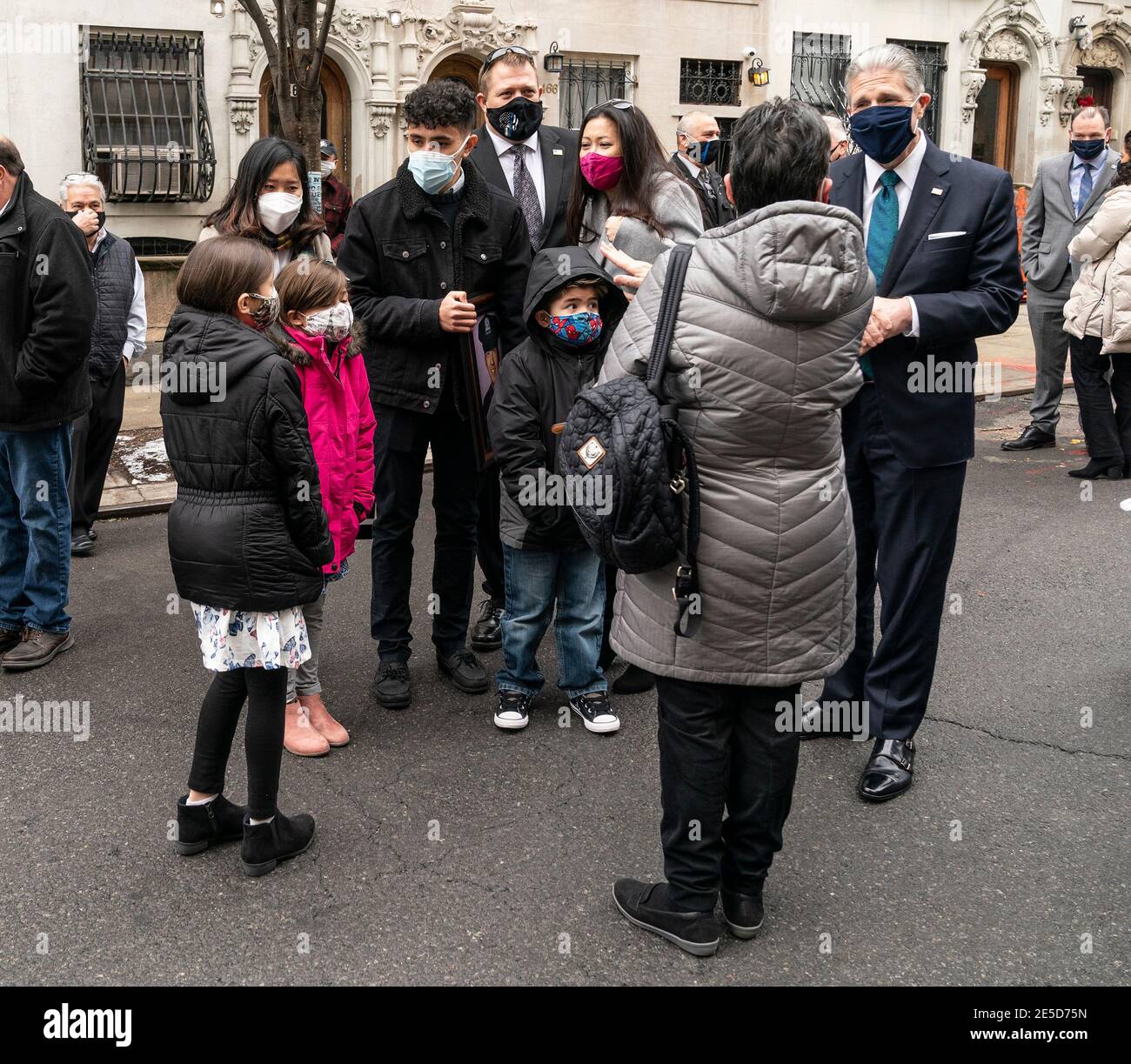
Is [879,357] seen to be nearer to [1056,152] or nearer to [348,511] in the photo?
[348,511]

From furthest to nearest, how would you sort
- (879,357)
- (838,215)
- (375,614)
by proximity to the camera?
(375,614) → (879,357) → (838,215)

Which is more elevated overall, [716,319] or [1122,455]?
[716,319]

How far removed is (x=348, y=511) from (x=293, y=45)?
17.6ft

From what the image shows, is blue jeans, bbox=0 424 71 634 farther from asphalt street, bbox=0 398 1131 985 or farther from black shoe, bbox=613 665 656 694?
black shoe, bbox=613 665 656 694

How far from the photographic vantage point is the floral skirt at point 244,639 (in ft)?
12.2

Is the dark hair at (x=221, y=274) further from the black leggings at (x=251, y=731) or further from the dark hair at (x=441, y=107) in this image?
the dark hair at (x=441, y=107)

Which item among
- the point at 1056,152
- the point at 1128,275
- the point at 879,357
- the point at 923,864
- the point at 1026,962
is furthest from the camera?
the point at 1056,152

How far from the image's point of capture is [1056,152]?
62.5 ft

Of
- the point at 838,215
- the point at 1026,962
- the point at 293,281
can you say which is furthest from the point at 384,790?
the point at 838,215

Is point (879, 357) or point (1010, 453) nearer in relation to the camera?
point (879, 357)

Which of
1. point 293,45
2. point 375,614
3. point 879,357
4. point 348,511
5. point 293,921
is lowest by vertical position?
point 293,921

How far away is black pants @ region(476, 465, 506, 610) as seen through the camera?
5719mm

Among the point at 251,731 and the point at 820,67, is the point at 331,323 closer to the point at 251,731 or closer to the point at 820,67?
the point at 251,731

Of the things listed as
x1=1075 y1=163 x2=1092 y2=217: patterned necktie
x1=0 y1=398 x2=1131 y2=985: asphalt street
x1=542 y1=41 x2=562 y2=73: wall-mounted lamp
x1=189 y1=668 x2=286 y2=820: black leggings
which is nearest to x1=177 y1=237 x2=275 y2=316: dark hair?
x1=189 y1=668 x2=286 y2=820: black leggings
